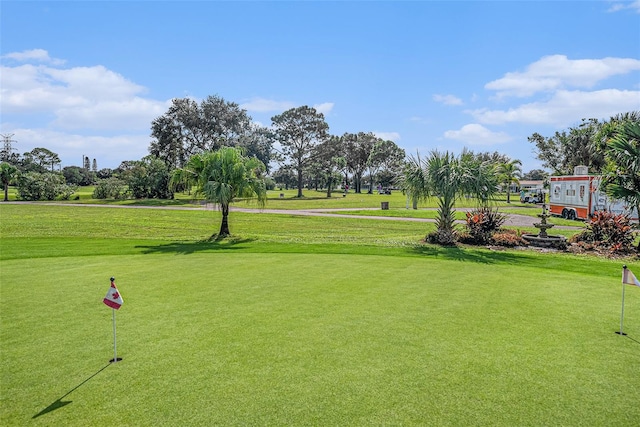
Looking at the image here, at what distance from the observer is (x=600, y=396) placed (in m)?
4.46

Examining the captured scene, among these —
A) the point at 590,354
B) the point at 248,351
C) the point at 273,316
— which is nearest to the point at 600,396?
the point at 590,354

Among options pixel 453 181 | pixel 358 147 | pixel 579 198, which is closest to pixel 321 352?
pixel 453 181

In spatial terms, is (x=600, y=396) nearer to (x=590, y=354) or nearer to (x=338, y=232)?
(x=590, y=354)

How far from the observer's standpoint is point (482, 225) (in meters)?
18.8

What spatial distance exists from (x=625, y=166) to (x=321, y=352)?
16800 mm

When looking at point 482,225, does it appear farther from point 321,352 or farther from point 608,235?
point 321,352

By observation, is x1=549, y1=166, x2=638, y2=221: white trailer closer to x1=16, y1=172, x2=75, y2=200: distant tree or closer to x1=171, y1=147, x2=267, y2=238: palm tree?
x1=171, y1=147, x2=267, y2=238: palm tree

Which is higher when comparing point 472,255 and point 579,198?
point 579,198

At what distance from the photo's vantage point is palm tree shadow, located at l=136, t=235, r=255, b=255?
15.4 metres

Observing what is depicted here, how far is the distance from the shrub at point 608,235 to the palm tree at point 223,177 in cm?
1446

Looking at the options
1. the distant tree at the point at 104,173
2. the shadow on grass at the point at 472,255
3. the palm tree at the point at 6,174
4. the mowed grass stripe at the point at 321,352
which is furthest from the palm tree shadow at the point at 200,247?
the distant tree at the point at 104,173

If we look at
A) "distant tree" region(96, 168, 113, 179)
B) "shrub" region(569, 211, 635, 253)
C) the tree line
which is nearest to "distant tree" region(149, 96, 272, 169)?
the tree line

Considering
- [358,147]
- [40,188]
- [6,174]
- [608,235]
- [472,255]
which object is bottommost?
[472,255]

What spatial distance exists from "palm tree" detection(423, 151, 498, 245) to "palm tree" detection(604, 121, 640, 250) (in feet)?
14.4
